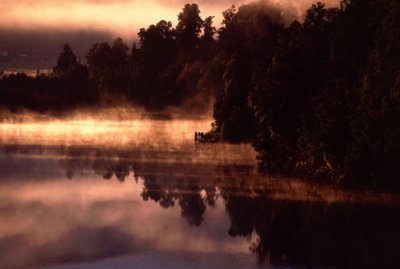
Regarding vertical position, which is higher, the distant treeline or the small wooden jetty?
the distant treeline

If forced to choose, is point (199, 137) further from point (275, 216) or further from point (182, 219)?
point (182, 219)

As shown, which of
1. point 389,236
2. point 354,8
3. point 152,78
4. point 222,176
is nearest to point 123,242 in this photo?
point 389,236

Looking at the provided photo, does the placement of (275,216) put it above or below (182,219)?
above

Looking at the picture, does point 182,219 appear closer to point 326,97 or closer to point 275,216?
point 275,216

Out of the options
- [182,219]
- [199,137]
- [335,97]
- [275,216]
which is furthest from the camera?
[199,137]

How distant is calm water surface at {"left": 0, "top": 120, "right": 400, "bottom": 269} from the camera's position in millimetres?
28219

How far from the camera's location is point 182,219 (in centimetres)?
3622

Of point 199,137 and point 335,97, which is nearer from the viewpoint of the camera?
point 335,97

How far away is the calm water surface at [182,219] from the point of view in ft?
92.6

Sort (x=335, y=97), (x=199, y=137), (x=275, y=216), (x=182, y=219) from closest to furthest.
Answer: (x=182, y=219) → (x=275, y=216) → (x=335, y=97) → (x=199, y=137)

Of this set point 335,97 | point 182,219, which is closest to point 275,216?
point 182,219

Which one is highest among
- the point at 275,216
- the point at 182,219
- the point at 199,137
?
the point at 199,137

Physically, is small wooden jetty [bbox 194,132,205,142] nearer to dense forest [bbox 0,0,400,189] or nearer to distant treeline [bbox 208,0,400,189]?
dense forest [bbox 0,0,400,189]

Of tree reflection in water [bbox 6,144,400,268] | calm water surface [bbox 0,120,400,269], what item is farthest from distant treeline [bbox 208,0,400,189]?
tree reflection in water [bbox 6,144,400,268]
